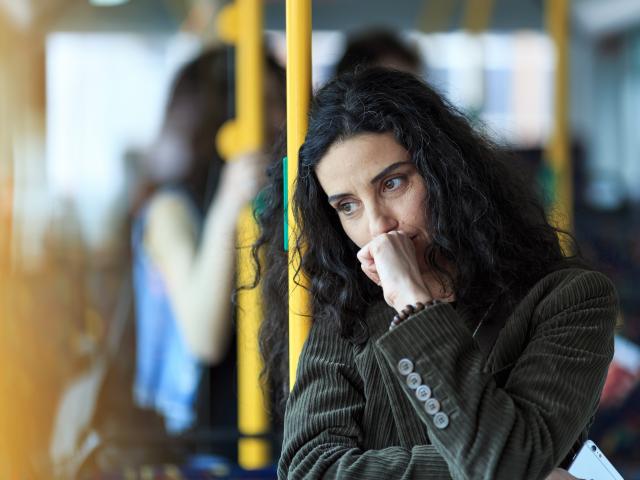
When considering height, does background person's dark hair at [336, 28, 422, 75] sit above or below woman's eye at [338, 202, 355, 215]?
above

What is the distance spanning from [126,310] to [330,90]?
2583mm

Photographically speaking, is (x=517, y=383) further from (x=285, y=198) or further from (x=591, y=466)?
(x=285, y=198)

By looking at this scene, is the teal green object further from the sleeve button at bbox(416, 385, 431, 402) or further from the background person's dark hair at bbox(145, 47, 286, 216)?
the background person's dark hair at bbox(145, 47, 286, 216)

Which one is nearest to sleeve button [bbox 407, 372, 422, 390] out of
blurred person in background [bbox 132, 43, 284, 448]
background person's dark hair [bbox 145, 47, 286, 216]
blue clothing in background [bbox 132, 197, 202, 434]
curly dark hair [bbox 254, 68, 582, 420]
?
curly dark hair [bbox 254, 68, 582, 420]

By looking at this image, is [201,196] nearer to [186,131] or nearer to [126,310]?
[186,131]

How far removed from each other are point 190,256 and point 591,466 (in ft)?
7.56

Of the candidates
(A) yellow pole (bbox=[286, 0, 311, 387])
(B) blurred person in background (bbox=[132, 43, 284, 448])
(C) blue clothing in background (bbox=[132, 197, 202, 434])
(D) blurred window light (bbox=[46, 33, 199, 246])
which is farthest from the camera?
(D) blurred window light (bbox=[46, 33, 199, 246])

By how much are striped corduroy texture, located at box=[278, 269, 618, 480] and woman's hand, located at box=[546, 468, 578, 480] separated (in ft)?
0.08

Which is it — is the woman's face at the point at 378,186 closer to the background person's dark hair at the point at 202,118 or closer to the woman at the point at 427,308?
the woman at the point at 427,308

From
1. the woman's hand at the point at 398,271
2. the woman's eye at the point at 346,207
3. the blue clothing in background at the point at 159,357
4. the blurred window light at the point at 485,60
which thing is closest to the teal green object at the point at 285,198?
the woman's eye at the point at 346,207

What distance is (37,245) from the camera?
13.7 feet

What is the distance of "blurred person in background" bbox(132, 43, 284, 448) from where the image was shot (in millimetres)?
3492

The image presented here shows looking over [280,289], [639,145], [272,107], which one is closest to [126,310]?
[272,107]

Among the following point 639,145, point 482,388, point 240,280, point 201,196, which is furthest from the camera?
point 639,145
